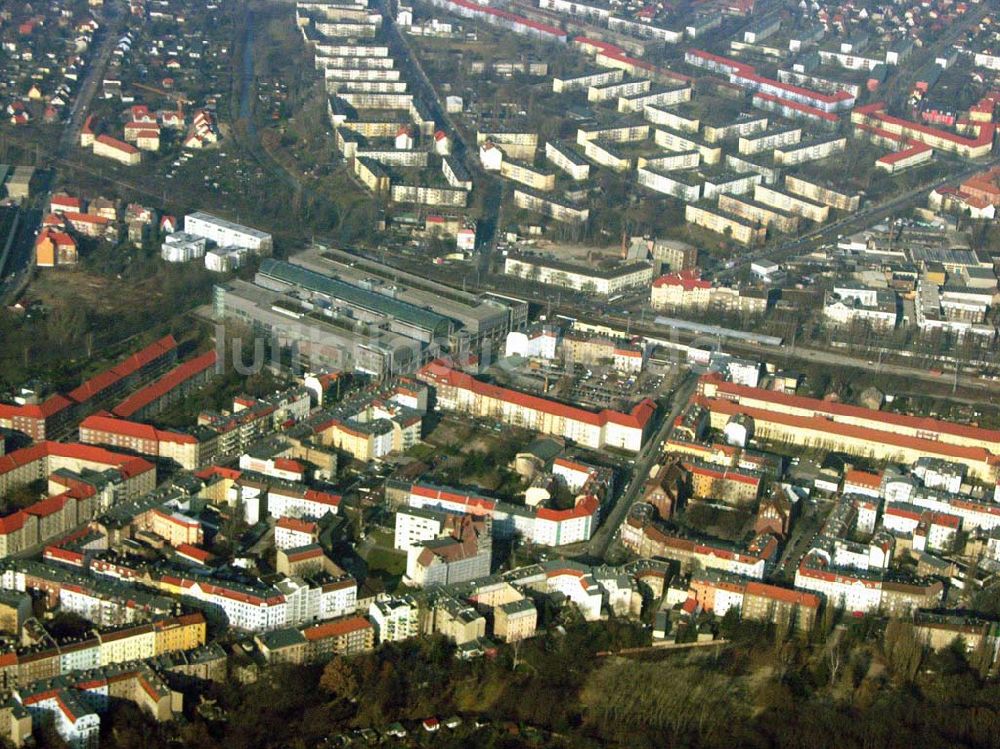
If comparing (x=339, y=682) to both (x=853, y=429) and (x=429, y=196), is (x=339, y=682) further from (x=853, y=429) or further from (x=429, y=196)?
(x=429, y=196)

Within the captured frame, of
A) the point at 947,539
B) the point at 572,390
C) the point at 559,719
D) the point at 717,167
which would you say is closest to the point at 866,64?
the point at 717,167

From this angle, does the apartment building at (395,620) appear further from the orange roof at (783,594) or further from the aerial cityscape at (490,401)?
the orange roof at (783,594)

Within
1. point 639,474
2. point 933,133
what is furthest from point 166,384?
point 933,133

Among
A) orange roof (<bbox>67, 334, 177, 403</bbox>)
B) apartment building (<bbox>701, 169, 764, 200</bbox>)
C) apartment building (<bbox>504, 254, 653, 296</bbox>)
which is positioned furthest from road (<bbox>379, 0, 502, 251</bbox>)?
orange roof (<bbox>67, 334, 177, 403</bbox>)

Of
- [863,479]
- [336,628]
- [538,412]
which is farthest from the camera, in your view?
[538,412]

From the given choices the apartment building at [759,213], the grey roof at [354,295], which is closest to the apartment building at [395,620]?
the grey roof at [354,295]

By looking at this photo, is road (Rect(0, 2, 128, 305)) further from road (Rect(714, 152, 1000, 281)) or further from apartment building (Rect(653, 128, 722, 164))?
apartment building (Rect(653, 128, 722, 164))

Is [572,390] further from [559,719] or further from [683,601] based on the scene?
[559,719]
